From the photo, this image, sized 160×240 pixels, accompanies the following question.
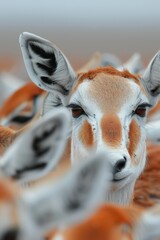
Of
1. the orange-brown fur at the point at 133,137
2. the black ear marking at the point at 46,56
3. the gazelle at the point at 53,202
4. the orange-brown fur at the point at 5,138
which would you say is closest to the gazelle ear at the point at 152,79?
the orange-brown fur at the point at 133,137

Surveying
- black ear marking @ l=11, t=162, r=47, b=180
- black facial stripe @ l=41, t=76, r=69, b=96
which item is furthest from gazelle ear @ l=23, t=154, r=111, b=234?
black facial stripe @ l=41, t=76, r=69, b=96

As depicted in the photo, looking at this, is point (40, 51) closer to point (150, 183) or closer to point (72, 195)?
point (150, 183)

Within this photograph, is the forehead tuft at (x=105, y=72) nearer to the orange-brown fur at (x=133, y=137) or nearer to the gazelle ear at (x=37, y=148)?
the orange-brown fur at (x=133, y=137)

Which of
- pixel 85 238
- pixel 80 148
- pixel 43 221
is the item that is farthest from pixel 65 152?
pixel 43 221

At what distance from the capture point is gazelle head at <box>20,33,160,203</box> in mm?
7215

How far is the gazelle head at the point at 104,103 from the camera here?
23.7 ft

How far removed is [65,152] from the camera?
26.6 ft

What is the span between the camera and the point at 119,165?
691 cm

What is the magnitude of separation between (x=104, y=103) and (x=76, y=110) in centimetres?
26

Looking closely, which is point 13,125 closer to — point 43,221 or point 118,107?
point 118,107

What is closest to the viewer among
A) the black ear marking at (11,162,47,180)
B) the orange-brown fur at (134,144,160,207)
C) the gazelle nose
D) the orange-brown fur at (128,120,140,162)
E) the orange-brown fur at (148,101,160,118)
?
the black ear marking at (11,162,47,180)

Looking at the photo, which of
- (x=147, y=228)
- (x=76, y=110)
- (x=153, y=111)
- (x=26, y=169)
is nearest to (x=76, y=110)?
(x=76, y=110)

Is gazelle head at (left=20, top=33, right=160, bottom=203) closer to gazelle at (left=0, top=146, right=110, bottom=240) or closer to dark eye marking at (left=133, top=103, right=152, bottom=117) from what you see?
dark eye marking at (left=133, top=103, right=152, bottom=117)

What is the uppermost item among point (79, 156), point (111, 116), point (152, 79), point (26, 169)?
point (26, 169)
